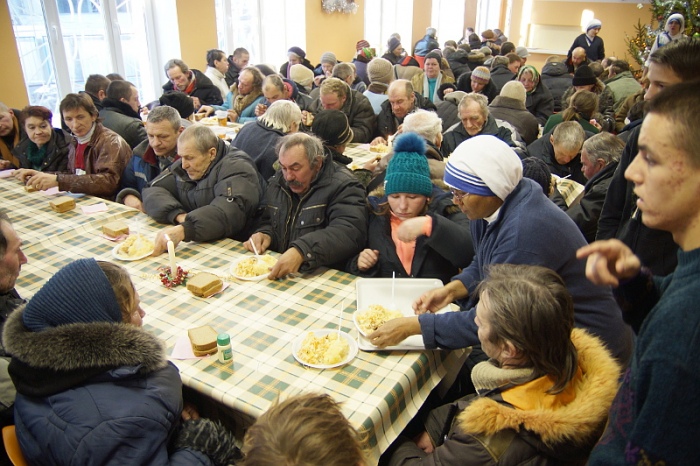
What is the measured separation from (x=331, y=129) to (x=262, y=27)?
765 cm

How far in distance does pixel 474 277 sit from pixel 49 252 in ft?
8.02

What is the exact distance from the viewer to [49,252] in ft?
9.27

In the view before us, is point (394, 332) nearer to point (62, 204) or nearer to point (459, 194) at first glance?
point (459, 194)

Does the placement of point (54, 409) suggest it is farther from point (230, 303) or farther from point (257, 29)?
point (257, 29)

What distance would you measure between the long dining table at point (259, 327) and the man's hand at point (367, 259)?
11 cm

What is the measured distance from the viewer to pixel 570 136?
13.3 ft

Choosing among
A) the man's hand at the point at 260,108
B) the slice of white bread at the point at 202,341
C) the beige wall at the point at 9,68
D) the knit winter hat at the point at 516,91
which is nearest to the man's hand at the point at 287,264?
the slice of white bread at the point at 202,341

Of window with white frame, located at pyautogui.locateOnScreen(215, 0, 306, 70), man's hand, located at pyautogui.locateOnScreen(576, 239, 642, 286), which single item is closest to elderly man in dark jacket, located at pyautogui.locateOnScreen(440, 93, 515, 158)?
man's hand, located at pyautogui.locateOnScreen(576, 239, 642, 286)

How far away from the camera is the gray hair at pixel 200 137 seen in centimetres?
306

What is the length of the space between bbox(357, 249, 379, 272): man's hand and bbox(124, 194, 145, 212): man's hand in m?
1.92

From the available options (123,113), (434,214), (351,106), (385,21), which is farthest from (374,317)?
(385,21)

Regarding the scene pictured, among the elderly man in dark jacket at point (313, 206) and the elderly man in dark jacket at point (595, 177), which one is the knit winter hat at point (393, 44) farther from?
the elderly man in dark jacket at point (313, 206)

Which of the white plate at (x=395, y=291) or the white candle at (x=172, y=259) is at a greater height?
the white candle at (x=172, y=259)

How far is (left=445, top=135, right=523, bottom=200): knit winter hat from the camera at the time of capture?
192 centimetres
